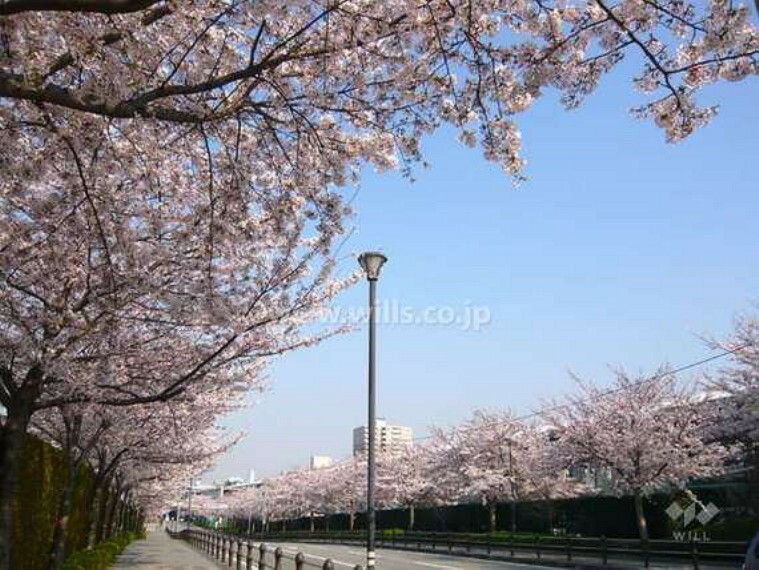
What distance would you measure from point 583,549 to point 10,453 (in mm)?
22022

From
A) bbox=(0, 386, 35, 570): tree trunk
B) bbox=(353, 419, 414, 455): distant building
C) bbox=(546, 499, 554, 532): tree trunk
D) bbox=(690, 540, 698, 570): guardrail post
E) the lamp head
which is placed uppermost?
bbox=(353, 419, 414, 455): distant building

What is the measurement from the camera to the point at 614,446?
28.3 metres

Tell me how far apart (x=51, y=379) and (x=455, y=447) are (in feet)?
139

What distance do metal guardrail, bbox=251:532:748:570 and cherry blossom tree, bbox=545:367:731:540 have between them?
879mm

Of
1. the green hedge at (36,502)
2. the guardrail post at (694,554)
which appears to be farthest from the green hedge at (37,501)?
the guardrail post at (694,554)

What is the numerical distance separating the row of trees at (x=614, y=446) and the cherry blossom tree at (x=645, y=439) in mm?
36

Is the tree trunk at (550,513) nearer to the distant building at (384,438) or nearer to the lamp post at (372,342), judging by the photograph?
the distant building at (384,438)

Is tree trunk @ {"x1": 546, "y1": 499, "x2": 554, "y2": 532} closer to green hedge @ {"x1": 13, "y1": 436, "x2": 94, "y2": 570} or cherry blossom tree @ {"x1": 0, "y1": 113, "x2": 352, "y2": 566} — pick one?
green hedge @ {"x1": 13, "y1": 436, "x2": 94, "y2": 570}

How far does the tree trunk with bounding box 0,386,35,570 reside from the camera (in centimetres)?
909

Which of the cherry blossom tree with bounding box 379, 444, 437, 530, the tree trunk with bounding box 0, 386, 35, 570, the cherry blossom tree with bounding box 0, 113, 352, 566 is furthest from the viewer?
the cherry blossom tree with bounding box 379, 444, 437, 530

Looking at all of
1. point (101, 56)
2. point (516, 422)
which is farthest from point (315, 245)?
point (516, 422)

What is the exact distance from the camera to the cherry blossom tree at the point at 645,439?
27578 mm

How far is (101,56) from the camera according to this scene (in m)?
4.79

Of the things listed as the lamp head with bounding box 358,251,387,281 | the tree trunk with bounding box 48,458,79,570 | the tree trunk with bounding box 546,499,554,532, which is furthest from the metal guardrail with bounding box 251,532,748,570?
the tree trunk with bounding box 48,458,79,570
